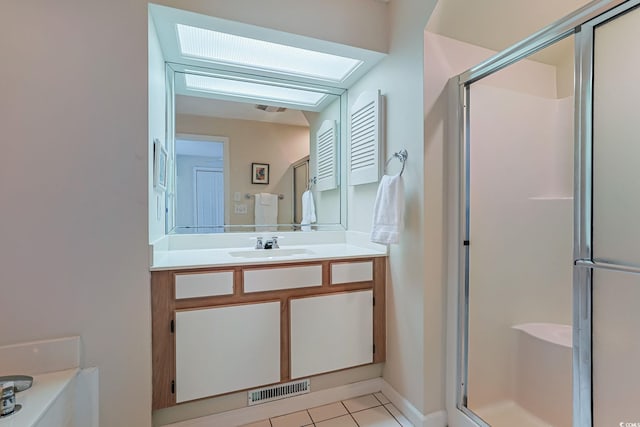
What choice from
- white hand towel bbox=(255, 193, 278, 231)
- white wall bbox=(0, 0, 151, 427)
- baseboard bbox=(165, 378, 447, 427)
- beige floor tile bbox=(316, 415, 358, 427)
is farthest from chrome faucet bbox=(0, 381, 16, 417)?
white hand towel bbox=(255, 193, 278, 231)

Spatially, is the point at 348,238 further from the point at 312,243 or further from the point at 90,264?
the point at 90,264

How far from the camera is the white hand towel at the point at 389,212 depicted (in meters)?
1.66

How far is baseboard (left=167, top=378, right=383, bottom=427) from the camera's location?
1571 mm

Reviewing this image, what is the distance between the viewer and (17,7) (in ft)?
4.04

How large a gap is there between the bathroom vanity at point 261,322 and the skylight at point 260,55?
1.31 meters

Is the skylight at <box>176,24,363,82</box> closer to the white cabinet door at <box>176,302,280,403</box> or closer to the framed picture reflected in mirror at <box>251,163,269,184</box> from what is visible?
the framed picture reflected in mirror at <box>251,163,269,184</box>

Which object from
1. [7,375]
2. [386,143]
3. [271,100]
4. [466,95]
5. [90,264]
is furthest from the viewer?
[271,100]

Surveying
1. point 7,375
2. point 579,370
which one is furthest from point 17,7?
point 579,370

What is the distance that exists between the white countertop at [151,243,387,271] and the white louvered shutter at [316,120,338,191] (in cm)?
53

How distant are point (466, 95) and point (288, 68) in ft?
3.97

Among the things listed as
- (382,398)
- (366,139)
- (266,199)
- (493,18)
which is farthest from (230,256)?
(493,18)

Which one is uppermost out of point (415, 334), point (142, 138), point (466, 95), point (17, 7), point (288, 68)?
point (288, 68)

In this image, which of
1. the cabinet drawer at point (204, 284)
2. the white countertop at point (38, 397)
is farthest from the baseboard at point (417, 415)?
the white countertop at point (38, 397)

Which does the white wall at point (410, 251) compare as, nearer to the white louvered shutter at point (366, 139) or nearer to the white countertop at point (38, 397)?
the white louvered shutter at point (366, 139)
